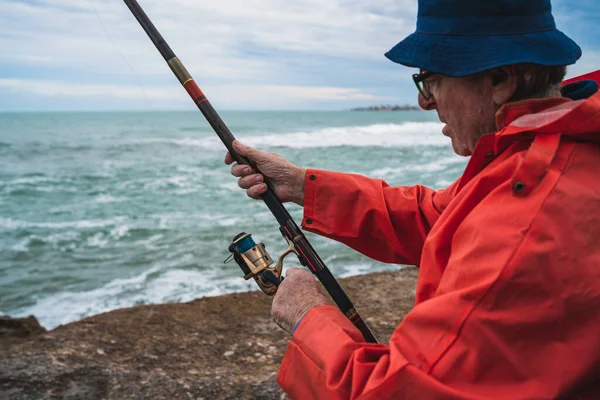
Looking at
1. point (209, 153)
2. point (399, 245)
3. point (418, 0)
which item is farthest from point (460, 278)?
point (209, 153)

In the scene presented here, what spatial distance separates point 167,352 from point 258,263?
83.5 inches

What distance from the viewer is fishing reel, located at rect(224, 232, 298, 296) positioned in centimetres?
222

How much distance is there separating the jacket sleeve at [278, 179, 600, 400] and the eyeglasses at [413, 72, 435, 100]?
58 cm

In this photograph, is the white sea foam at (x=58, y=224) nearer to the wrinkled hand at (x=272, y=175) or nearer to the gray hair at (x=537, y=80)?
the wrinkled hand at (x=272, y=175)

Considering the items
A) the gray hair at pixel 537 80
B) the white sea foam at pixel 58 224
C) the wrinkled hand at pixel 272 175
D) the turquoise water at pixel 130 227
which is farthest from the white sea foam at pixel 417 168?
the gray hair at pixel 537 80

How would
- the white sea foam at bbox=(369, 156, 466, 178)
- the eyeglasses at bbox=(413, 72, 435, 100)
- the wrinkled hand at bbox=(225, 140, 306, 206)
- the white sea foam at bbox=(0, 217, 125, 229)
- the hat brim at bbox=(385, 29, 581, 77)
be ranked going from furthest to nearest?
the white sea foam at bbox=(369, 156, 466, 178), the white sea foam at bbox=(0, 217, 125, 229), the wrinkled hand at bbox=(225, 140, 306, 206), the eyeglasses at bbox=(413, 72, 435, 100), the hat brim at bbox=(385, 29, 581, 77)

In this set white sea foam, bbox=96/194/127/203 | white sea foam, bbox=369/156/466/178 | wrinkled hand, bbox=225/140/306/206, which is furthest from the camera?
white sea foam, bbox=369/156/466/178

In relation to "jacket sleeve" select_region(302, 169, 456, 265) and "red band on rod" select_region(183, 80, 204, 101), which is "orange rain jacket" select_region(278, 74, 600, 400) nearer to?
"jacket sleeve" select_region(302, 169, 456, 265)

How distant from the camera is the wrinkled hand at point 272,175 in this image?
8.22 feet

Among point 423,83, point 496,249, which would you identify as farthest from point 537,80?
point 496,249

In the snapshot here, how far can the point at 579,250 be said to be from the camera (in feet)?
3.91

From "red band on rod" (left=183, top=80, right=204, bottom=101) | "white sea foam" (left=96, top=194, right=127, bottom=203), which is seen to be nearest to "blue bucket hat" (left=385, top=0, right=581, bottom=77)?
"red band on rod" (left=183, top=80, right=204, bottom=101)

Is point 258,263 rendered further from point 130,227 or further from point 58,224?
point 58,224

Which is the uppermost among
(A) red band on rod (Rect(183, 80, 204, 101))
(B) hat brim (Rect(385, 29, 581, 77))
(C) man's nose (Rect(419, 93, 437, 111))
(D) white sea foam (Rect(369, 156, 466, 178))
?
(A) red band on rod (Rect(183, 80, 204, 101))
